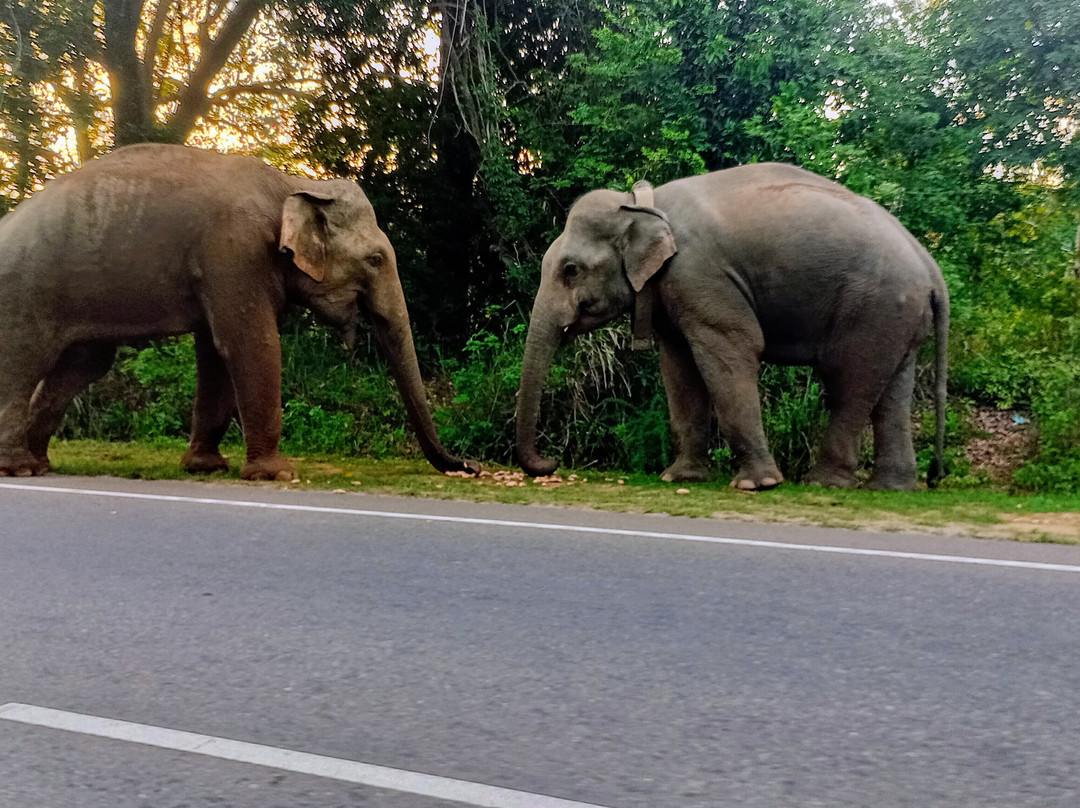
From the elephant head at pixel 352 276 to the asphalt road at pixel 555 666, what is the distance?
12.1ft

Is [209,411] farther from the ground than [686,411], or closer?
closer

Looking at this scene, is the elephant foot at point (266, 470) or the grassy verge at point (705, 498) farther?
the elephant foot at point (266, 470)

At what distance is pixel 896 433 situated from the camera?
9.73 metres

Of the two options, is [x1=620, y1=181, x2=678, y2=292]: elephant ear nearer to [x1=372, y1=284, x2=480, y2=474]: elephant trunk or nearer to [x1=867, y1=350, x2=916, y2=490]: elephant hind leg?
[x1=372, y1=284, x2=480, y2=474]: elephant trunk

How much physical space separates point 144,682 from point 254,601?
1149 millimetres

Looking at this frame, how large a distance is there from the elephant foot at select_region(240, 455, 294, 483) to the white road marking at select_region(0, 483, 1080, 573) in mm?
1219

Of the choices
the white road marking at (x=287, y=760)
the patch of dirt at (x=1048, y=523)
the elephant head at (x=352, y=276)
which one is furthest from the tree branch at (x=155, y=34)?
the white road marking at (x=287, y=760)

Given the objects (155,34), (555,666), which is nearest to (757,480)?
(555,666)

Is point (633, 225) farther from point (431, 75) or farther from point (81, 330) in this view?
point (431, 75)

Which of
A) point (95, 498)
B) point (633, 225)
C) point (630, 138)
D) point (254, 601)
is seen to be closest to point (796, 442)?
point (633, 225)

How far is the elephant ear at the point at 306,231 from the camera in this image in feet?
31.8

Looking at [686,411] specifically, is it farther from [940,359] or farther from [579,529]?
[579,529]

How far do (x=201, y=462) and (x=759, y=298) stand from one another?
17.3ft

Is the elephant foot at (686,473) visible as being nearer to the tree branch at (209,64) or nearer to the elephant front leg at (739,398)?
the elephant front leg at (739,398)
